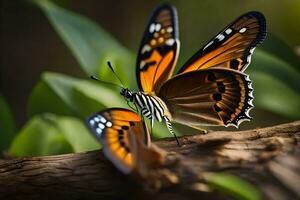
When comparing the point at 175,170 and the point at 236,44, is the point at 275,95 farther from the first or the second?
the point at 175,170

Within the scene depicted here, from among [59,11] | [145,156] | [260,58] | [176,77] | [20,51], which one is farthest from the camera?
[20,51]

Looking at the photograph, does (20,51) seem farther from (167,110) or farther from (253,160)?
(253,160)

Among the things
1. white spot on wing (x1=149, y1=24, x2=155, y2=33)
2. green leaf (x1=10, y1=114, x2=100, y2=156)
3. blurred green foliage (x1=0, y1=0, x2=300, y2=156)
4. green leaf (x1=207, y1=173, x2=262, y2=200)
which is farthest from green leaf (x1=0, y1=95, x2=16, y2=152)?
green leaf (x1=207, y1=173, x2=262, y2=200)

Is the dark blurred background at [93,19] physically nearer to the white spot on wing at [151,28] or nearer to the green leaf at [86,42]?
the green leaf at [86,42]

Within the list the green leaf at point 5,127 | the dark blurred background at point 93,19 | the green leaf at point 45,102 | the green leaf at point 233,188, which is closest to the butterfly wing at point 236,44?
the green leaf at point 233,188

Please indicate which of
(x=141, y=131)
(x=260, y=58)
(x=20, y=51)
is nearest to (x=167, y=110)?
(x=141, y=131)

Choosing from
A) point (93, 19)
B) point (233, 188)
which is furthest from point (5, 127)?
point (233, 188)

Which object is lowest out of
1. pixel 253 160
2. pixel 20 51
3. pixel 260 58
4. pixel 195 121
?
pixel 253 160
